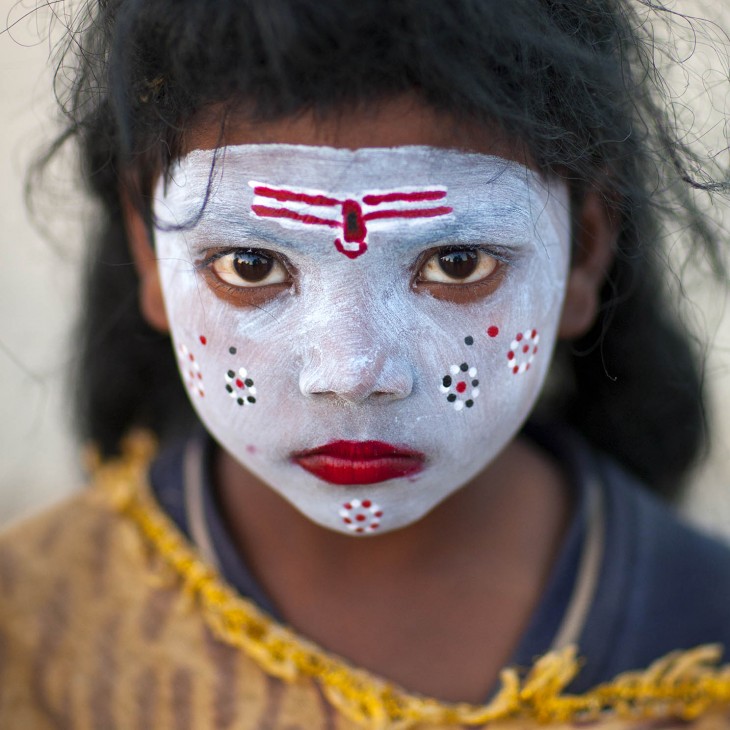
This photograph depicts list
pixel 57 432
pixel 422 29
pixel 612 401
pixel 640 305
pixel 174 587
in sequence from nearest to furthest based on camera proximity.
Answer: pixel 422 29 → pixel 174 587 → pixel 640 305 → pixel 612 401 → pixel 57 432

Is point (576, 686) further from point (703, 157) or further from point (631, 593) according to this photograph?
point (703, 157)

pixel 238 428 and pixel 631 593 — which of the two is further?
pixel 631 593

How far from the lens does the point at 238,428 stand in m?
1.03

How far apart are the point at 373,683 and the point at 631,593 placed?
1.14 feet

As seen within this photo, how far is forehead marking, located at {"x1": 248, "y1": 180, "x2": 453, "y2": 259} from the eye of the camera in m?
0.90

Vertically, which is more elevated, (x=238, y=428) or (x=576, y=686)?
(x=238, y=428)

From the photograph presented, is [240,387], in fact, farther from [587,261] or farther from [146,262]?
[587,261]

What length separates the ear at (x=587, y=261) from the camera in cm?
113

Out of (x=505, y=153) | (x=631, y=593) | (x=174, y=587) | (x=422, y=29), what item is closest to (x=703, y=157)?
(x=505, y=153)

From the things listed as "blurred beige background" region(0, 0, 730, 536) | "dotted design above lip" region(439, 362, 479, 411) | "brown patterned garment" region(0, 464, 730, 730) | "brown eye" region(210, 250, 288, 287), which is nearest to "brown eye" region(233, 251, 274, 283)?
"brown eye" region(210, 250, 288, 287)

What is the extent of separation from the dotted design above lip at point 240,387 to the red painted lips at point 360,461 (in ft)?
0.26

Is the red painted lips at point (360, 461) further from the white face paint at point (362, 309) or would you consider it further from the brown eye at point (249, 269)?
the brown eye at point (249, 269)

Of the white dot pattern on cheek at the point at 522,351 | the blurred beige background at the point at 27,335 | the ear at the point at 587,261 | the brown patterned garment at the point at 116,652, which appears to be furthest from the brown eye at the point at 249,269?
the blurred beige background at the point at 27,335

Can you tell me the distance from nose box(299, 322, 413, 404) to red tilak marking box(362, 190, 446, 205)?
0.12 metres
